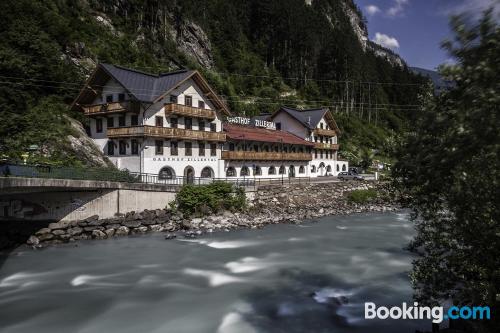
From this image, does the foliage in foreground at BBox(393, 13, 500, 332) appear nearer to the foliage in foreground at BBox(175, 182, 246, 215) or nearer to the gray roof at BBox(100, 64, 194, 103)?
the foliage in foreground at BBox(175, 182, 246, 215)

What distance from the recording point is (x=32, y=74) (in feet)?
138

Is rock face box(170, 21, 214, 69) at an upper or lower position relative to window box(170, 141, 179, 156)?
upper

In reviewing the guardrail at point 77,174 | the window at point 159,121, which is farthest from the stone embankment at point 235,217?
the window at point 159,121

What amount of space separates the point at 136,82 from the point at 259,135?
19549 millimetres

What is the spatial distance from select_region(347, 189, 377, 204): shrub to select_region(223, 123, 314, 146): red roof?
13.0 m

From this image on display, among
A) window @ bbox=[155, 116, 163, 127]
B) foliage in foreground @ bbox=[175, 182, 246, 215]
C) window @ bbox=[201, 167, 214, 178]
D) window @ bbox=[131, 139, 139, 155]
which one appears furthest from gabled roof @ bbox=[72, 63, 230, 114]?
foliage in foreground @ bbox=[175, 182, 246, 215]

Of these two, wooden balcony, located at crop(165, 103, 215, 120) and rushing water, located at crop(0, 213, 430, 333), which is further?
wooden balcony, located at crop(165, 103, 215, 120)

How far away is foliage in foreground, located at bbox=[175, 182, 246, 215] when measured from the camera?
112ft

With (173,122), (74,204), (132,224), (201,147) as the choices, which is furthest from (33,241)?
(201,147)

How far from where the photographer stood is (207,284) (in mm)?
18969

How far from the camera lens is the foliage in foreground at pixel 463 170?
5.83 metres

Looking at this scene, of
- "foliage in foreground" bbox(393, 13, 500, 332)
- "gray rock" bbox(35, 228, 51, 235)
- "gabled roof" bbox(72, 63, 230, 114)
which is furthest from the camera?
"gabled roof" bbox(72, 63, 230, 114)

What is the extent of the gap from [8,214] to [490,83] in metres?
31.9

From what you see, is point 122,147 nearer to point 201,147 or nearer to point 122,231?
point 201,147
